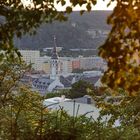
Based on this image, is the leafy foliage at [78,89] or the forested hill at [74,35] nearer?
the leafy foliage at [78,89]

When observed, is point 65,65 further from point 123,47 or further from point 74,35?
point 123,47

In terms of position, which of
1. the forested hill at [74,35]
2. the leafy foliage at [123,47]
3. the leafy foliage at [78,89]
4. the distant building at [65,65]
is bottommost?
the distant building at [65,65]

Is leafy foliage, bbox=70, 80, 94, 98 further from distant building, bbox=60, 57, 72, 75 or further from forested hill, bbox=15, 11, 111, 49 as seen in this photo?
→ distant building, bbox=60, 57, 72, 75

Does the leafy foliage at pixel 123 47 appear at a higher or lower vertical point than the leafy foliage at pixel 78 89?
higher

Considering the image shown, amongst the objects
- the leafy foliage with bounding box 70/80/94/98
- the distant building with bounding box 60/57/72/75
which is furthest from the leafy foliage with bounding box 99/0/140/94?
the distant building with bounding box 60/57/72/75

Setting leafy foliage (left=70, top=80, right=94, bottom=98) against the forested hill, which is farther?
the forested hill

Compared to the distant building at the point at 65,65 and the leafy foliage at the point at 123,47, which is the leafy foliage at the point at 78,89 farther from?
the distant building at the point at 65,65

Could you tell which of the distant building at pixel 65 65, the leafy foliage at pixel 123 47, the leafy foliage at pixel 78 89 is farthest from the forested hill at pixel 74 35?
the leafy foliage at pixel 123 47

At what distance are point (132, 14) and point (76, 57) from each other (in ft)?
170

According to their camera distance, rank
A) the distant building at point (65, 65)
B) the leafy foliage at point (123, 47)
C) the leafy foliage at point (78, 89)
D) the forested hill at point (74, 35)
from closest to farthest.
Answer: the leafy foliage at point (123, 47), the leafy foliage at point (78, 89), the forested hill at point (74, 35), the distant building at point (65, 65)

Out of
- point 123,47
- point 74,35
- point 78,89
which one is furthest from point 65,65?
point 123,47

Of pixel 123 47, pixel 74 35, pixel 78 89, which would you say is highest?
pixel 123 47

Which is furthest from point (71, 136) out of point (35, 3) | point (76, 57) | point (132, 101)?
point (76, 57)

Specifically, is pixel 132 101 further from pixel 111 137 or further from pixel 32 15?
pixel 32 15
